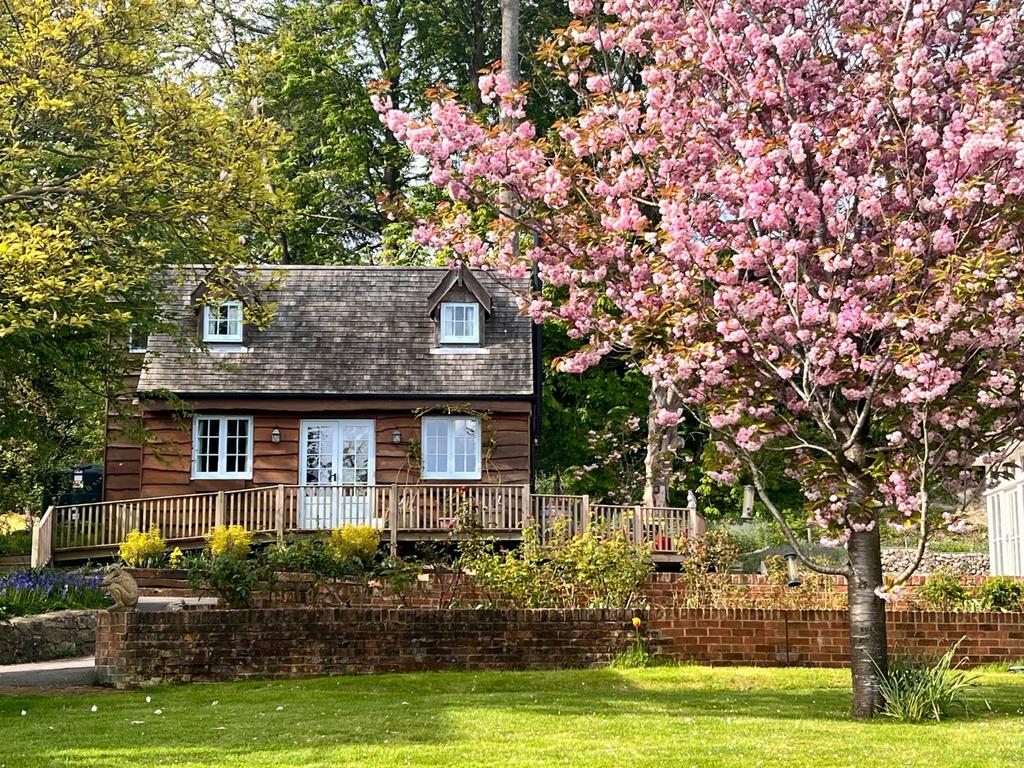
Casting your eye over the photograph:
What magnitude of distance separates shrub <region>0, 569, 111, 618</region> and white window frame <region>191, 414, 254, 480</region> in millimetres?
5372

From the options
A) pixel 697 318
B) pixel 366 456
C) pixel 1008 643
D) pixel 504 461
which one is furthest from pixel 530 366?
pixel 697 318

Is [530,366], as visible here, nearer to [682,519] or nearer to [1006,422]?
[682,519]

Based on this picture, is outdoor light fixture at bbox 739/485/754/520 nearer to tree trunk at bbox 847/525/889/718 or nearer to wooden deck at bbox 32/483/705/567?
wooden deck at bbox 32/483/705/567

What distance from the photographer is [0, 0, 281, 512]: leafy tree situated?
14.1 meters

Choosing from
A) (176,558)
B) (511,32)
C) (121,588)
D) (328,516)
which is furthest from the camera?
(511,32)

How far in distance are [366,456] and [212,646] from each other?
468 inches

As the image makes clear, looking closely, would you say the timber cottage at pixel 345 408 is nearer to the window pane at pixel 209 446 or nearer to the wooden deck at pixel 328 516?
the window pane at pixel 209 446

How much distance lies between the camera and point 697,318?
10836 millimetres

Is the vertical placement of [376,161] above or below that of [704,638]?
above

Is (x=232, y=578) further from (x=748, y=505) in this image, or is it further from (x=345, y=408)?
(x=748, y=505)

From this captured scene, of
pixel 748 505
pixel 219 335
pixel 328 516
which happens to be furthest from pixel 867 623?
pixel 748 505

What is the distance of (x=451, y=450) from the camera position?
88.3 ft

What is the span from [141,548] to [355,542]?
3796 mm

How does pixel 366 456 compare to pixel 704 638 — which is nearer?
pixel 704 638
